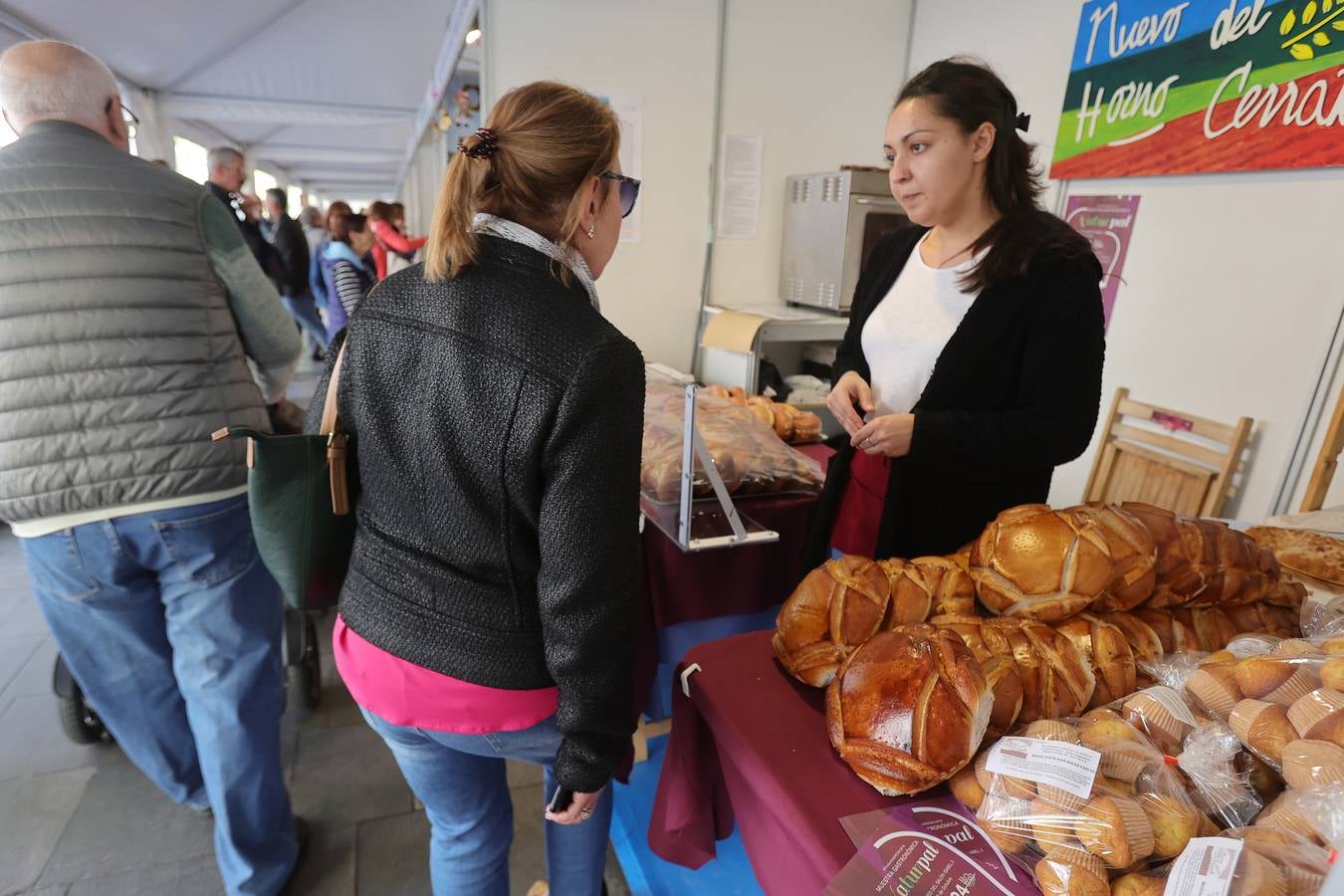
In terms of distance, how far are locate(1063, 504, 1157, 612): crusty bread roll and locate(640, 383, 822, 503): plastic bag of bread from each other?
2.94ft

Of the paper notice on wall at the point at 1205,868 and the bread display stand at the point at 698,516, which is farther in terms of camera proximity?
the bread display stand at the point at 698,516

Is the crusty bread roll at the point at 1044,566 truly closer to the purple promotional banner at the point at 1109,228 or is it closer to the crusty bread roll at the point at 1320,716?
the crusty bread roll at the point at 1320,716

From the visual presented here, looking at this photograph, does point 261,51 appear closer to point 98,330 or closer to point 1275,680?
point 98,330

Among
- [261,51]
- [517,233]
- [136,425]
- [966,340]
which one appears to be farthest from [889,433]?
[261,51]

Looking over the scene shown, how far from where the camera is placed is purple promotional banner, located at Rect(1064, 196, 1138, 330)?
2.89m

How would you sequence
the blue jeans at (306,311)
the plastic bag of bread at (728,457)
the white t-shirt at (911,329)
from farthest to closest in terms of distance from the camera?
the blue jeans at (306,311), the plastic bag of bread at (728,457), the white t-shirt at (911,329)

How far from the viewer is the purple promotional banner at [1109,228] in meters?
2.89

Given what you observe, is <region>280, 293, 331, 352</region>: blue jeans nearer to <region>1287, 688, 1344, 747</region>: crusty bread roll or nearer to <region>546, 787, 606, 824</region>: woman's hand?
<region>546, 787, 606, 824</region>: woman's hand

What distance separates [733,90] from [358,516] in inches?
123

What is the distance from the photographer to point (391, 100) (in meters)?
7.91

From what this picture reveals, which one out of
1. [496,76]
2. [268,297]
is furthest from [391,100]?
[268,297]

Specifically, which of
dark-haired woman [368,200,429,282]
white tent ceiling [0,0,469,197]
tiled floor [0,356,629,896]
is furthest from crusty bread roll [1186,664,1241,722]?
dark-haired woman [368,200,429,282]

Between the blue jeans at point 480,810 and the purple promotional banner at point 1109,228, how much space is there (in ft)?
9.13

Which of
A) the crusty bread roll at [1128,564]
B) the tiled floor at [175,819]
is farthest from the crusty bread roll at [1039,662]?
the tiled floor at [175,819]
